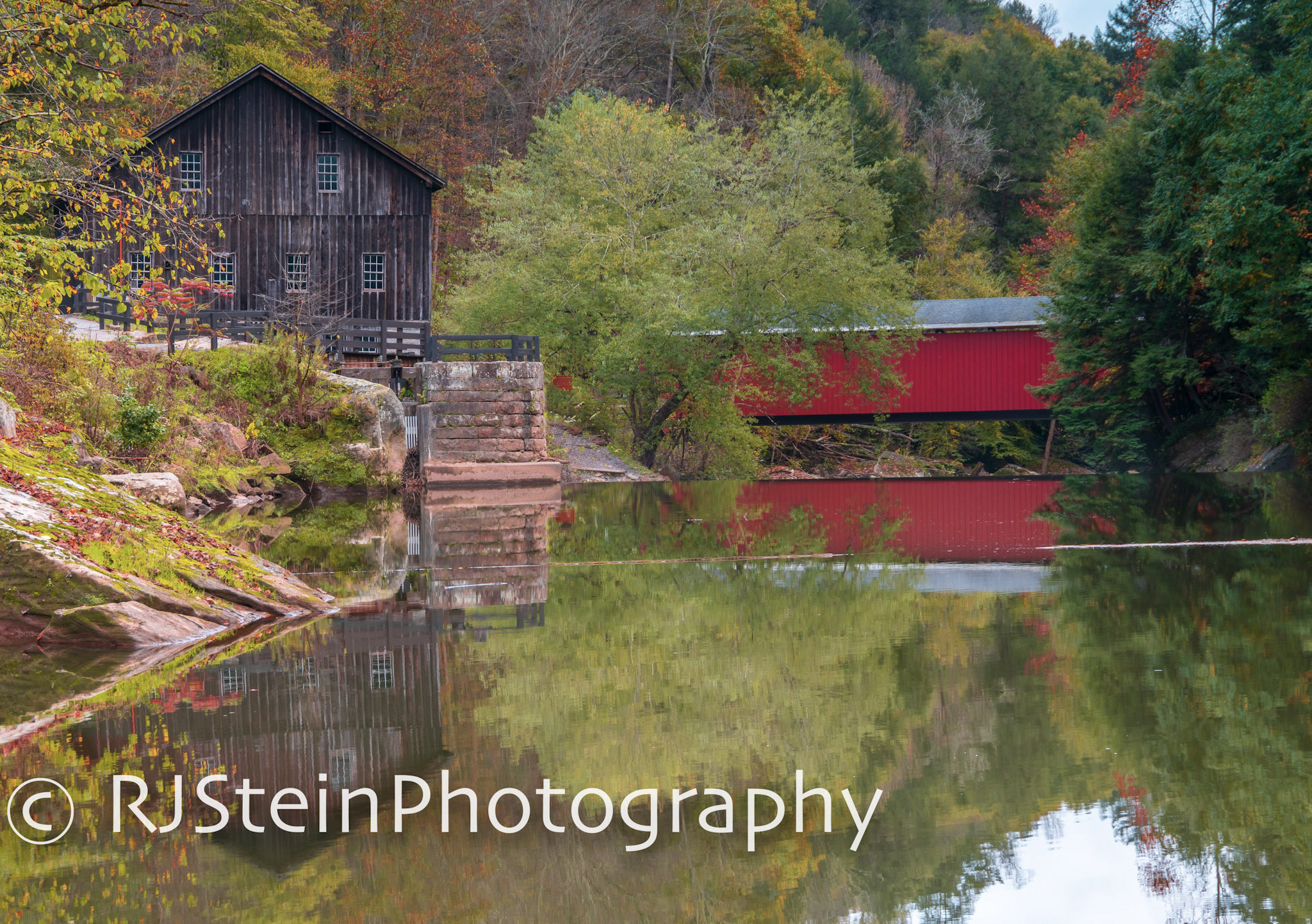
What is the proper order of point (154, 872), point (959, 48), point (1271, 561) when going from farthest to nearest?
point (959, 48) < point (1271, 561) < point (154, 872)

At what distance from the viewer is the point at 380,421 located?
19.9 meters

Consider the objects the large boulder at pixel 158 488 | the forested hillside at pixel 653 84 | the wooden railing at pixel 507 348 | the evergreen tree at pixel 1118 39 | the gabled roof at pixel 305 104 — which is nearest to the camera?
the large boulder at pixel 158 488

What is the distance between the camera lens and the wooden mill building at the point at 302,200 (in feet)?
93.0

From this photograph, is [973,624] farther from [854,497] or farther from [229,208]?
[229,208]

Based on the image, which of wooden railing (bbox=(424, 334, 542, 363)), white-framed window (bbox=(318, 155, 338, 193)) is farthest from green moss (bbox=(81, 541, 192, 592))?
white-framed window (bbox=(318, 155, 338, 193))

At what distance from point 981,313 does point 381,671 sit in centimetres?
2771

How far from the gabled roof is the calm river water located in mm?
21935

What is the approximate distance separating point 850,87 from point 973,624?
132 feet

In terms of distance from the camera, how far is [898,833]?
3193 millimetres

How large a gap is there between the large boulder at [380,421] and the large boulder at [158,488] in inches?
239

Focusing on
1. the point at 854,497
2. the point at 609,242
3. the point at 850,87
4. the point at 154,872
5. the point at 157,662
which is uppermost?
the point at 850,87

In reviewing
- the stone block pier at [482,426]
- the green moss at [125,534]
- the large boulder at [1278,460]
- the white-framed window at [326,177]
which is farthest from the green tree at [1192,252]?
the white-framed window at [326,177]

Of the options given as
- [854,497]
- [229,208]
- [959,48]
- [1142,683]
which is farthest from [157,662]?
[959,48]

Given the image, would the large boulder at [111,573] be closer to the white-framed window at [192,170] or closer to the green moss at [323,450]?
the green moss at [323,450]
